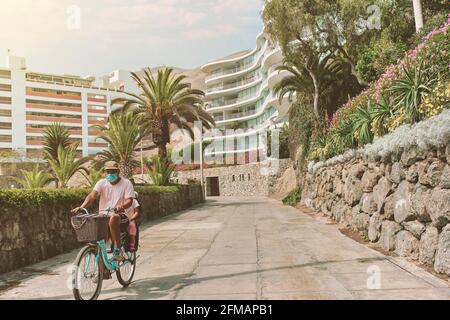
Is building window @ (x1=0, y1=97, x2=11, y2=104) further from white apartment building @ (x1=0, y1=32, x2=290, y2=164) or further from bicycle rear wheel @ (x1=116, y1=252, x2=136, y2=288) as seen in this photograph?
bicycle rear wheel @ (x1=116, y1=252, x2=136, y2=288)

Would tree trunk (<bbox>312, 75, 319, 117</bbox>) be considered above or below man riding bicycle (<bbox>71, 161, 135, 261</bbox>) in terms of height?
above

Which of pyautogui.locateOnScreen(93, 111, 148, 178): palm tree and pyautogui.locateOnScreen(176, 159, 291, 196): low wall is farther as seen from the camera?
pyautogui.locateOnScreen(176, 159, 291, 196): low wall

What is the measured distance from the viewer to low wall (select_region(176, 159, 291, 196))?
4972cm

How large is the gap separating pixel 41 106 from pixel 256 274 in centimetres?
9887

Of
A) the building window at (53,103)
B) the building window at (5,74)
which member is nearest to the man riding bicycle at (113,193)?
the building window at (53,103)

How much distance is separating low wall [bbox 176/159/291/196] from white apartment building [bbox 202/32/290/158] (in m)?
9.51

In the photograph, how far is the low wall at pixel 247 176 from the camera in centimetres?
4972

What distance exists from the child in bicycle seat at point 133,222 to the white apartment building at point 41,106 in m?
84.9

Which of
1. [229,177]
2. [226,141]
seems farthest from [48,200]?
[226,141]

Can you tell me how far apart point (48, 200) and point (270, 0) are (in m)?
17.3

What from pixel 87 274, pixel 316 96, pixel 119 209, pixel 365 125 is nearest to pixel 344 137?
pixel 365 125

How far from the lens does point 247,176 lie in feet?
179

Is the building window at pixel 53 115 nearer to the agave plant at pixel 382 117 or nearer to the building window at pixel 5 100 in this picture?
the building window at pixel 5 100

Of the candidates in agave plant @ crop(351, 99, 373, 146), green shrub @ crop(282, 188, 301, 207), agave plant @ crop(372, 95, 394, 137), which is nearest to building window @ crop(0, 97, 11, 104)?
green shrub @ crop(282, 188, 301, 207)
